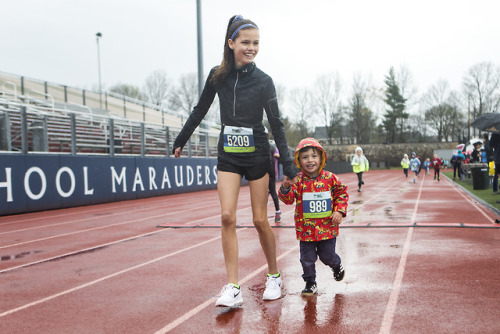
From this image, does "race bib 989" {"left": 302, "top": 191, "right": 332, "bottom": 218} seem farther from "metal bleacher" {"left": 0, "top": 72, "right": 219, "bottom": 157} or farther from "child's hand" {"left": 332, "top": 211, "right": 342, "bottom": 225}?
"metal bleacher" {"left": 0, "top": 72, "right": 219, "bottom": 157}

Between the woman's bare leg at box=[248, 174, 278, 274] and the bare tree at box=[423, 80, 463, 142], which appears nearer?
the woman's bare leg at box=[248, 174, 278, 274]

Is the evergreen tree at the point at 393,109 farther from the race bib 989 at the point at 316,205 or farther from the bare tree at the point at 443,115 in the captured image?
the race bib 989 at the point at 316,205

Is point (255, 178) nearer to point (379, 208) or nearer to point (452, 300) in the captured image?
point (452, 300)

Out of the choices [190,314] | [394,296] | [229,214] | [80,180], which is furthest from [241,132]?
[80,180]

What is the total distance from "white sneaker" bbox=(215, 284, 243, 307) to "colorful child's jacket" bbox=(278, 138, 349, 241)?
75 cm

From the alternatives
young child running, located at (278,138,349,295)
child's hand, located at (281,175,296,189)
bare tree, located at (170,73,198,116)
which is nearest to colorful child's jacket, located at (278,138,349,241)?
young child running, located at (278,138,349,295)

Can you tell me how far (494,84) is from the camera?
65375 mm

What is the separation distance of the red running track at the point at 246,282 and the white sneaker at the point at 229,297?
80 millimetres

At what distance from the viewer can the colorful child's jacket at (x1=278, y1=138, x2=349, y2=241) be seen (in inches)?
157

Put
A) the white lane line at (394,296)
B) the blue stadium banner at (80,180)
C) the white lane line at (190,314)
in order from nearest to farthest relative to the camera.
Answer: the white lane line at (394,296)
the white lane line at (190,314)
the blue stadium banner at (80,180)

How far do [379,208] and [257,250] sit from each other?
617 centimetres

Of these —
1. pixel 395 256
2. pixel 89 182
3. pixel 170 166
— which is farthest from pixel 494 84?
pixel 395 256

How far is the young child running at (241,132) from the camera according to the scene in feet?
12.3

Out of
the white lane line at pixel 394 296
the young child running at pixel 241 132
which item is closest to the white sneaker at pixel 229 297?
the young child running at pixel 241 132
